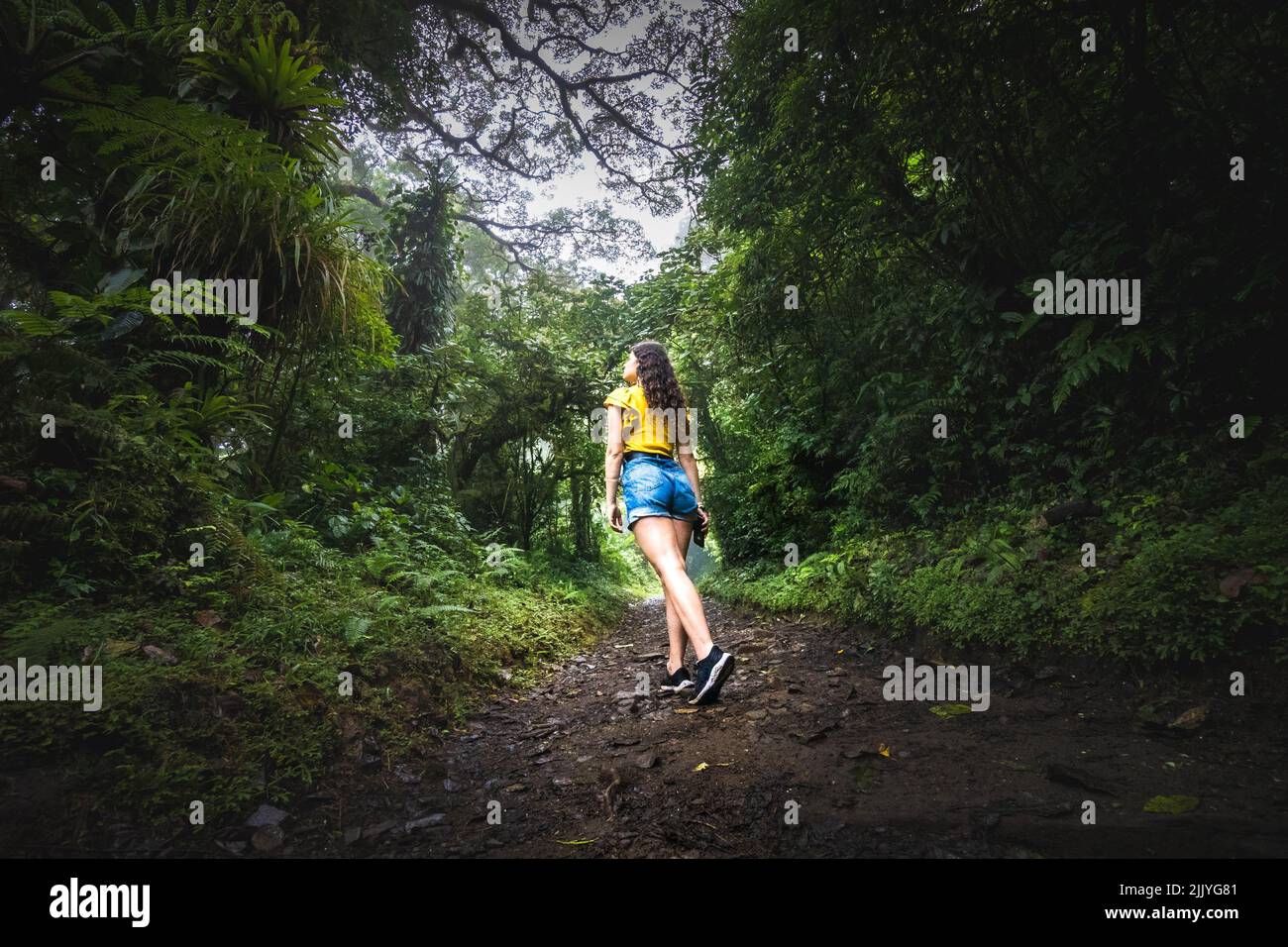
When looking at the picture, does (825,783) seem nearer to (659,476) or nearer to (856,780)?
(856,780)

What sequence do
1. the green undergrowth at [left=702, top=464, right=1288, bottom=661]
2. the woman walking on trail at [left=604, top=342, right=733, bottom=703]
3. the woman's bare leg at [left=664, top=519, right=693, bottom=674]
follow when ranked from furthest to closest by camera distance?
the woman's bare leg at [left=664, top=519, right=693, bottom=674] → the woman walking on trail at [left=604, top=342, right=733, bottom=703] → the green undergrowth at [left=702, top=464, right=1288, bottom=661]

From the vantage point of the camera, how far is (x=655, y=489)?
352cm

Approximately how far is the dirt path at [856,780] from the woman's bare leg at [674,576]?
48cm

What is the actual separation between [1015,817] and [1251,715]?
153 centimetres

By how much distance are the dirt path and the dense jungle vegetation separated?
33cm

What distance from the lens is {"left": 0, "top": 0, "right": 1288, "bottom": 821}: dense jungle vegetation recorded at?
279 cm

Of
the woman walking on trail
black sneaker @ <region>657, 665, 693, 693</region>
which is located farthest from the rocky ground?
the woman walking on trail

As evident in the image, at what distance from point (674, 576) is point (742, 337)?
197 inches

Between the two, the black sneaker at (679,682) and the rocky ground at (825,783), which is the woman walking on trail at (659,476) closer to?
the black sneaker at (679,682)

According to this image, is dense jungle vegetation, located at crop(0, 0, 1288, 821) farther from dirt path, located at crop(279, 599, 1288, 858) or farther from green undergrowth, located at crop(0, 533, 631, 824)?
dirt path, located at crop(279, 599, 1288, 858)

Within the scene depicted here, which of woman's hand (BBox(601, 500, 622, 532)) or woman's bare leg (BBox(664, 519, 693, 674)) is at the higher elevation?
woman's hand (BBox(601, 500, 622, 532))
